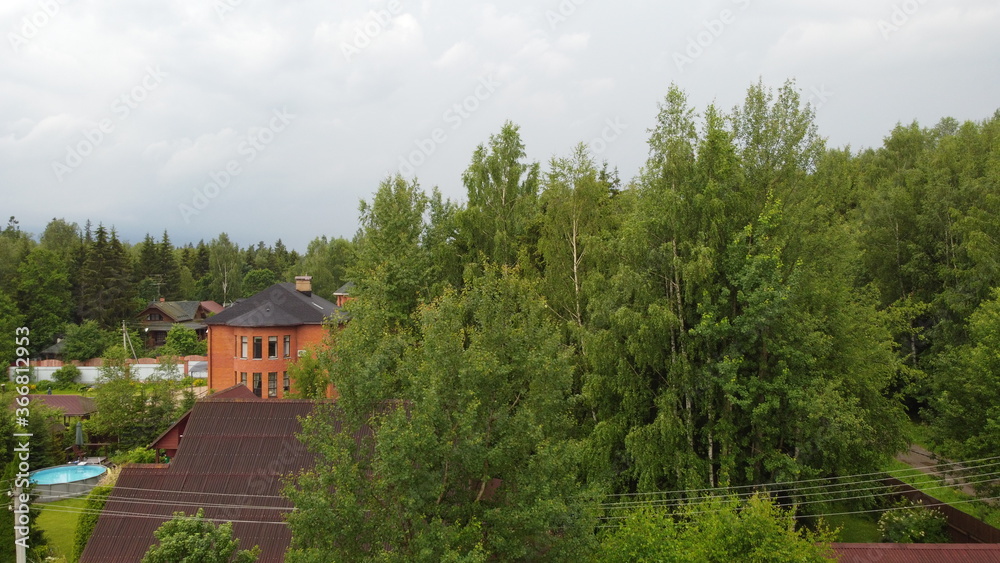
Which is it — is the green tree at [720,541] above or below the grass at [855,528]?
above

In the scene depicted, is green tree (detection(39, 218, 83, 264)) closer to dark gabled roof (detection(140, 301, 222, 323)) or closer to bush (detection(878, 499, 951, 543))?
dark gabled roof (detection(140, 301, 222, 323))

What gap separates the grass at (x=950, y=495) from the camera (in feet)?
63.1

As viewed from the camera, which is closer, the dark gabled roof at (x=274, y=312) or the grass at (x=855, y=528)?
the grass at (x=855, y=528)

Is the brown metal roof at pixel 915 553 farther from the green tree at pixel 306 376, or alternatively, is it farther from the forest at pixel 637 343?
the green tree at pixel 306 376

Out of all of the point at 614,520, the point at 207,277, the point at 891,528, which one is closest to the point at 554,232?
the point at 614,520

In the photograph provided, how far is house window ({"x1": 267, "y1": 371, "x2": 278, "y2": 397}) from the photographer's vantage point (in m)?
35.3

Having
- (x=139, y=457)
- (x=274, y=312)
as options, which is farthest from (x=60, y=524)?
(x=274, y=312)

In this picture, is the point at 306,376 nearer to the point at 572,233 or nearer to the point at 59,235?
the point at 572,233

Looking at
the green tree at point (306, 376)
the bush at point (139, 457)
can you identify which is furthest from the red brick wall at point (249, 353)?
the bush at point (139, 457)

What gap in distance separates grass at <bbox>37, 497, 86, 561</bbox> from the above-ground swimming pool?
15.7 inches

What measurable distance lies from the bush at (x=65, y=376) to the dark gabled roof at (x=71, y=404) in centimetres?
1958

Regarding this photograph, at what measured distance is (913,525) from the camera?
17984 millimetres

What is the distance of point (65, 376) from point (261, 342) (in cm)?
2728

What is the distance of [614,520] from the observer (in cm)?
1655
